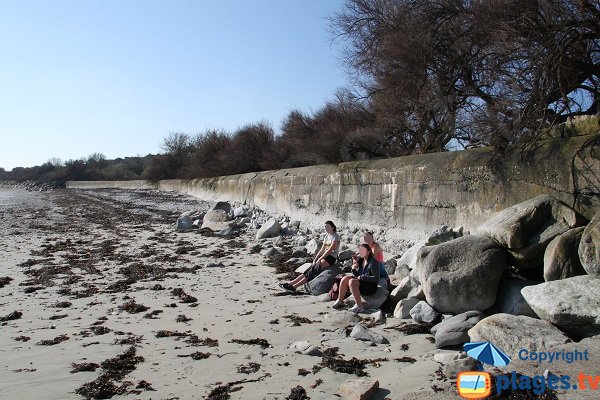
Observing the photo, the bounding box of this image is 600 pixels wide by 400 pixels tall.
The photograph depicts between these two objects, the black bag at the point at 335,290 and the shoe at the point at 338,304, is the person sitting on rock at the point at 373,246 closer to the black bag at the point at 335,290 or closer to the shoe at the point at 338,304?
the black bag at the point at 335,290

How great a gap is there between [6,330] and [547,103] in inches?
269

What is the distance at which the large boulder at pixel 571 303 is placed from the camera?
3.83 m

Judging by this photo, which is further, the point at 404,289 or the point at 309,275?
the point at 309,275

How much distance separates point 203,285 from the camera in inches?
273

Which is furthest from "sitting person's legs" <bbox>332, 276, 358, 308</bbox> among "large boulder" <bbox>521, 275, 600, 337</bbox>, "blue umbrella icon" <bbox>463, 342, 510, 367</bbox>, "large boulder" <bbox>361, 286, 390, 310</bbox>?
"blue umbrella icon" <bbox>463, 342, 510, 367</bbox>

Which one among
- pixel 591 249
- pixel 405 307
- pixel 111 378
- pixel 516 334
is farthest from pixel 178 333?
pixel 591 249

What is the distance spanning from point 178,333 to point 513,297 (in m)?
3.30

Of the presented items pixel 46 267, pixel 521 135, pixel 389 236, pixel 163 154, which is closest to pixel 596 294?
pixel 521 135

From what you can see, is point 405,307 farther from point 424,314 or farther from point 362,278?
point 362,278

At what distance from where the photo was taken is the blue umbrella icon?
335cm

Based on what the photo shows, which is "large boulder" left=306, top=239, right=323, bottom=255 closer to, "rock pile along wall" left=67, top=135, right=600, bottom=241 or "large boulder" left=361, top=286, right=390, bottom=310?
"rock pile along wall" left=67, top=135, right=600, bottom=241

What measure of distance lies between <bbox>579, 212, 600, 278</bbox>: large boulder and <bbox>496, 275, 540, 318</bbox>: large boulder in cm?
61

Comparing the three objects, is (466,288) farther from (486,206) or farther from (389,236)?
(389,236)

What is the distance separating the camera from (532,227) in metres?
5.09
